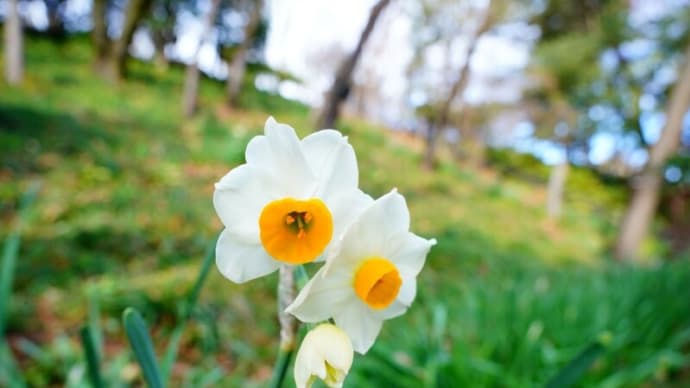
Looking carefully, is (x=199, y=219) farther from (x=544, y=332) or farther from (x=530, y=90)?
(x=530, y=90)

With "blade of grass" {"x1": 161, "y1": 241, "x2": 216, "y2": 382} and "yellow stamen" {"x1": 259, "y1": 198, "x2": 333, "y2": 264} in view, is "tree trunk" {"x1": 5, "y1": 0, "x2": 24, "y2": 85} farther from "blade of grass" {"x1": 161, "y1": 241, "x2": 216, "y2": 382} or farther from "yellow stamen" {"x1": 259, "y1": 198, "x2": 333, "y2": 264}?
"yellow stamen" {"x1": 259, "y1": 198, "x2": 333, "y2": 264}


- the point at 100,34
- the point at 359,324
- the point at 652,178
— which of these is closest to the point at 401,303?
the point at 359,324

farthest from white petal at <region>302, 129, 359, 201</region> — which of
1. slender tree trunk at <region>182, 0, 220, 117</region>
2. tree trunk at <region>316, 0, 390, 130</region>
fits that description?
slender tree trunk at <region>182, 0, 220, 117</region>

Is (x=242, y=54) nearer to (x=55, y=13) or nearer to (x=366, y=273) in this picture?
(x=55, y=13)

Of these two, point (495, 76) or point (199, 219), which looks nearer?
point (199, 219)

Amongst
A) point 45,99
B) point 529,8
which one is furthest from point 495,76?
point 45,99

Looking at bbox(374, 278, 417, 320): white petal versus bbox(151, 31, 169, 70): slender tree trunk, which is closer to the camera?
bbox(374, 278, 417, 320): white petal

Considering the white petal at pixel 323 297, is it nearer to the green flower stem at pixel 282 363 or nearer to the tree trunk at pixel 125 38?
the green flower stem at pixel 282 363
